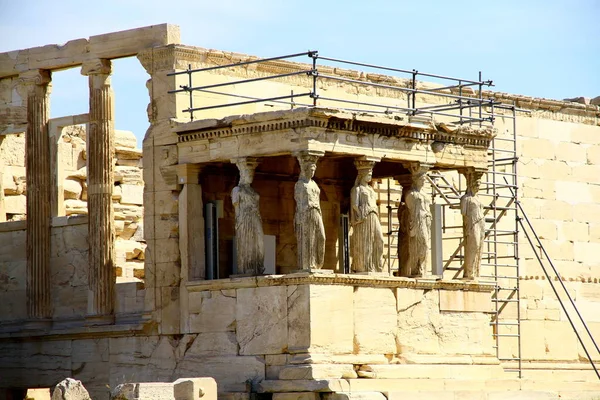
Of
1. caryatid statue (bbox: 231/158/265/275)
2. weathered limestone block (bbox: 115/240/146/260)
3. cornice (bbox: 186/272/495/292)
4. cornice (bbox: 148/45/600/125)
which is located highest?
cornice (bbox: 148/45/600/125)

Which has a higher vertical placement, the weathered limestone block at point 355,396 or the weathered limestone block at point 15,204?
the weathered limestone block at point 15,204

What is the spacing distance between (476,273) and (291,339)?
3.58 meters

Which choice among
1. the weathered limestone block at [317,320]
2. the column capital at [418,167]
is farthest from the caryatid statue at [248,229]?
the column capital at [418,167]

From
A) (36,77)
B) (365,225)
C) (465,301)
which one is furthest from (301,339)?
(36,77)

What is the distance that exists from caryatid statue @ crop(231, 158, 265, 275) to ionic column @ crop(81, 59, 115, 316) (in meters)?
2.73

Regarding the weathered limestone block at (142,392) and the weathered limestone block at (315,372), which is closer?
the weathered limestone block at (142,392)

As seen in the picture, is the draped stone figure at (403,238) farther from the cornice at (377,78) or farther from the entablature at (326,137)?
the cornice at (377,78)

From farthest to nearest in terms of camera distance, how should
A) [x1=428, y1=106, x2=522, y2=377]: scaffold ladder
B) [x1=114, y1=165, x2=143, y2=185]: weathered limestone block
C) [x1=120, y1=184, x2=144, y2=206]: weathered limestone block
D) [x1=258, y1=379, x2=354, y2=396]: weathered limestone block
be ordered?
[x1=114, y1=165, x2=143, y2=185]: weathered limestone block → [x1=120, y1=184, x2=144, y2=206]: weathered limestone block → [x1=428, y1=106, x2=522, y2=377]: scaffold ladder → [x1=258, y1=379, x2=354, y2=396]: weathered limestone block

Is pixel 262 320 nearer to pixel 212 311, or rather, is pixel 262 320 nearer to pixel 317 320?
pixel 317 320

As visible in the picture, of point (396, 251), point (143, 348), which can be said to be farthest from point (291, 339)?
point (396, 251)

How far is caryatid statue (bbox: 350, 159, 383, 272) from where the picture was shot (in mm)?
22422

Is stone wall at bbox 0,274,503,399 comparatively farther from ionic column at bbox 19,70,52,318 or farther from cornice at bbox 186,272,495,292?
ionic column at bbox 19,70,52,318

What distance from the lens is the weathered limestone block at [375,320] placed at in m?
22.1

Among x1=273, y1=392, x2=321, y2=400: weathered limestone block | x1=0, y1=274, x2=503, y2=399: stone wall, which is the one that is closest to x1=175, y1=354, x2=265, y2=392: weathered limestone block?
x1=0, y1=274, x2=503, y2=399: stone wall
